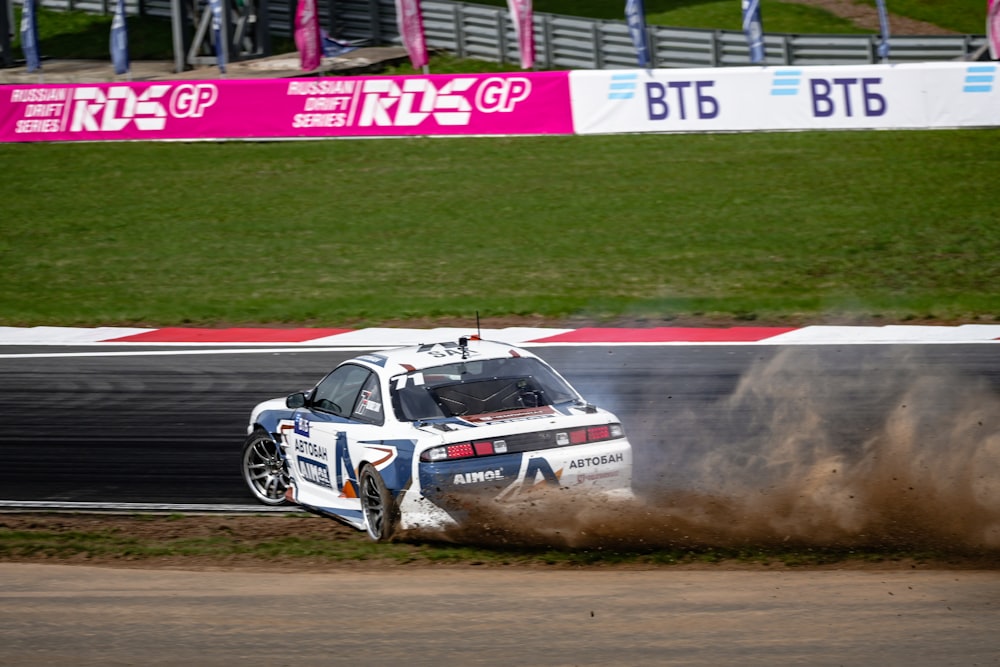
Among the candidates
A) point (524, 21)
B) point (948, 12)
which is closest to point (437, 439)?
point (524, 21)

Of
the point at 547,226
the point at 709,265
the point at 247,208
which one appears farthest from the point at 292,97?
the point at 709,265

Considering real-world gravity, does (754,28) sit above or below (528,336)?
above

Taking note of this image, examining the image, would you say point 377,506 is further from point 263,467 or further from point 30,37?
point 30,37

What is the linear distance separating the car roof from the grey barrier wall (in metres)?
27.6

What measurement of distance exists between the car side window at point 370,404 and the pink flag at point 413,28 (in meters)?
22.9

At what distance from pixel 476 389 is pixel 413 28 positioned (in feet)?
77.6

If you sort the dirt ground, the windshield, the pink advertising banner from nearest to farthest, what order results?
the dirt ground, the windshield, the pink advertising banner

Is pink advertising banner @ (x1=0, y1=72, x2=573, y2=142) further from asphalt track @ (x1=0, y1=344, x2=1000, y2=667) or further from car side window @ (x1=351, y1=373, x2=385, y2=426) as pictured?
car side window @ (x1=351, y1=373, x2=385, y2=426)

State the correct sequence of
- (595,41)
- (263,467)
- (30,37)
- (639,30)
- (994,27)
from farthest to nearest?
1. (30,37)
2. (595,41)
3. (639,30)
4. (994,27)
5. (263,467)

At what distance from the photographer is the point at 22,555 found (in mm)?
8359

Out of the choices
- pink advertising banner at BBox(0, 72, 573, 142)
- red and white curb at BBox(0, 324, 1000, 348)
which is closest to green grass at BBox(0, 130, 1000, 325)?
pink advertising banner at BBox(0, 72, 573, 142)

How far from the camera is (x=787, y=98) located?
2411 cm

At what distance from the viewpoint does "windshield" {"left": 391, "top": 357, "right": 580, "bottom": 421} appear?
8.52 m

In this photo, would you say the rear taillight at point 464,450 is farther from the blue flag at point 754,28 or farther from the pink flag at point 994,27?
the blue flag at point 754,28
